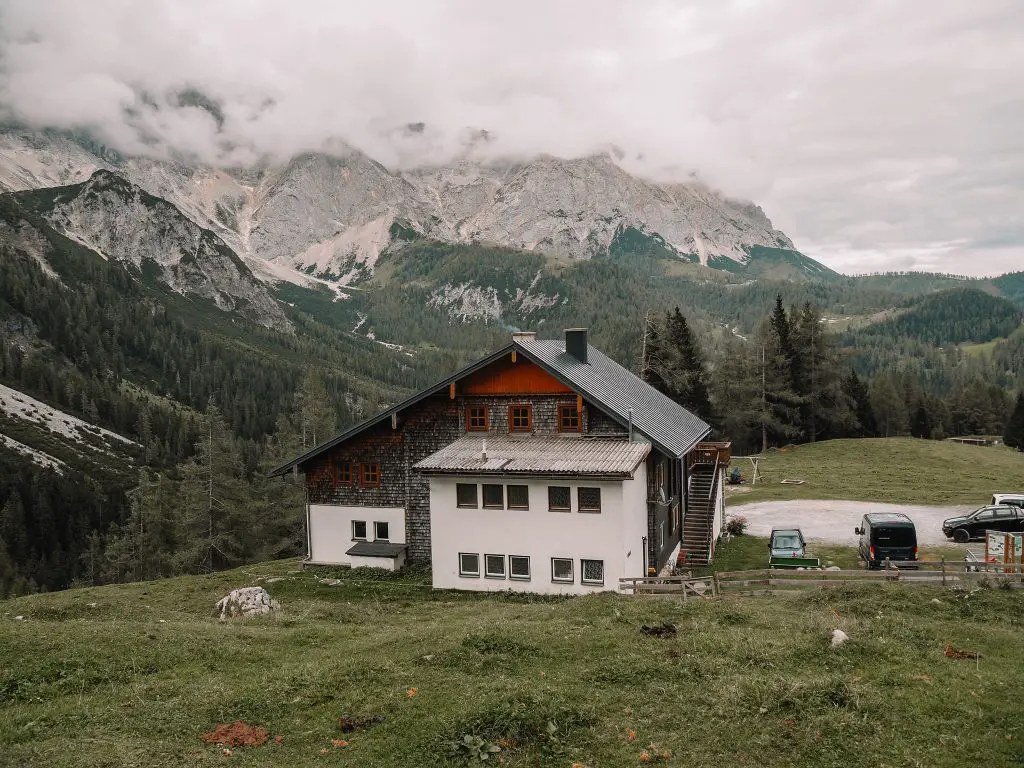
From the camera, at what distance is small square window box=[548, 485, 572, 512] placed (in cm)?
2823

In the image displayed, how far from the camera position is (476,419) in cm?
3344

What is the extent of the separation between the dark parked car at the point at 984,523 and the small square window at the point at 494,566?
23480 millimetres

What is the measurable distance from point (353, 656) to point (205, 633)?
17.3ft

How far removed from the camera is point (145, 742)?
12500 millimetres

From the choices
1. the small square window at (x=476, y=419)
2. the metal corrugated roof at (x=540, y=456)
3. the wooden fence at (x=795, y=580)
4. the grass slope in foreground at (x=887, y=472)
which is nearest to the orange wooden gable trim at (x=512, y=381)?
the small square window at (x=476, y=419)

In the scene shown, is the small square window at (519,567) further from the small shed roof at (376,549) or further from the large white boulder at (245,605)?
the large white boulder at (245,605)

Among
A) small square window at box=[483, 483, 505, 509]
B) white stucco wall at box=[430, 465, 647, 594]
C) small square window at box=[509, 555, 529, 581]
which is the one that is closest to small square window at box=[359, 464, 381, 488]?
white stucco wall at box=[430, 465, 647, 594]

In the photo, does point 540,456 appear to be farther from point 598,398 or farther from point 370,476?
point 370,476

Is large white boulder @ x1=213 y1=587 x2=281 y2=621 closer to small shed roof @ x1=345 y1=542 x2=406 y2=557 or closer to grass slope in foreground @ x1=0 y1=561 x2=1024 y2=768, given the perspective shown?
grass slope in foreground @ x1=0 y1=561 x2=1024 y2=768

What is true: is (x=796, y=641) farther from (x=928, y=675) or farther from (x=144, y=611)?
(x=144, y=611)

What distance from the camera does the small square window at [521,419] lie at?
32.4m

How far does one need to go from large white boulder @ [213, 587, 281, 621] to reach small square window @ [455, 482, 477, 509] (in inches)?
328

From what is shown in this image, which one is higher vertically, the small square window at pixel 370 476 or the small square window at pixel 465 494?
the small square window at pixel 370 476

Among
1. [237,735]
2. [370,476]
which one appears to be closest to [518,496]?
[370,476]
